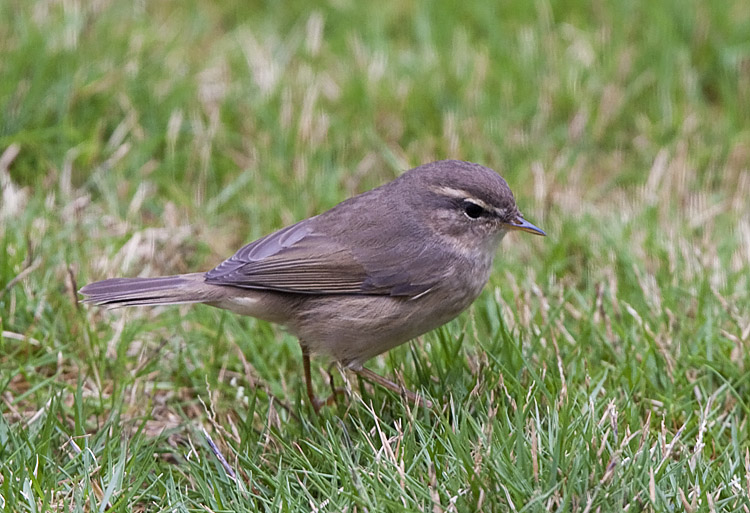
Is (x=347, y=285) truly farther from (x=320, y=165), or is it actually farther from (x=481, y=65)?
(x=481, y=65)

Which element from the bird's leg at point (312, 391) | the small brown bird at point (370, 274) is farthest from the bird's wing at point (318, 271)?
the bird's leg at point (312, 391)

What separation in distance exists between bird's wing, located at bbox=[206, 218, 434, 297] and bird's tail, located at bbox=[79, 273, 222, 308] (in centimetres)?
7

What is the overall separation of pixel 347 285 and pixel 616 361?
1.38m

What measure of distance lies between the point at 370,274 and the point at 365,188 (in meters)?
2.28

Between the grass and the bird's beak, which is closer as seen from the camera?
the grass

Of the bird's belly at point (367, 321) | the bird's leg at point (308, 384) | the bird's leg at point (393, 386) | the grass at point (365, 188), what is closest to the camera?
the grass at point (365, 188)

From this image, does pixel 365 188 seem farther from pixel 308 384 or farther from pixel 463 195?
pixel 308 384

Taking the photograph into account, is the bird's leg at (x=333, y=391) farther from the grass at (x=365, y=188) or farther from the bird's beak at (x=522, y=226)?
the bird's beak at (x=522, y=226)

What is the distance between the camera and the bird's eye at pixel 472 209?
5.00m

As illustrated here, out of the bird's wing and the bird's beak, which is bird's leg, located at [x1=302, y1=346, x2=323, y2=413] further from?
the bird's beak

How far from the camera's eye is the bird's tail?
16.0 feet

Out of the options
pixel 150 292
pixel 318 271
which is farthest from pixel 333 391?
pixel 150 292


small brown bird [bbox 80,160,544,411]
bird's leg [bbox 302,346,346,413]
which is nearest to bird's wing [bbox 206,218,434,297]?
small brown bird [bbox 80,160,544,411]

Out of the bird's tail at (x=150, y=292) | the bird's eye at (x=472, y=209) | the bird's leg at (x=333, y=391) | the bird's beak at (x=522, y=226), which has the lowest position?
the bird's leg at (x=333, y=391)
